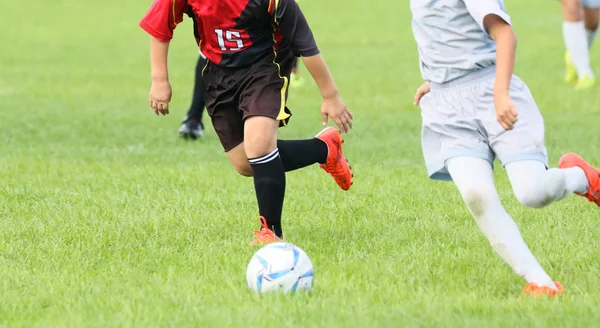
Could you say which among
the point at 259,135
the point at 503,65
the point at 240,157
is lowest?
the point at 240,157

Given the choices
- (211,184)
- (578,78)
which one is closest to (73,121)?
(211,184)

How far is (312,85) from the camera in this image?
14.9m

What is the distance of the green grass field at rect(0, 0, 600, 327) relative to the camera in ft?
13.4

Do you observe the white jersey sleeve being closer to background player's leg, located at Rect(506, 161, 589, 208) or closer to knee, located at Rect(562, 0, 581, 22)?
background player's leg, located at Rect(506, 161, 589, 208)

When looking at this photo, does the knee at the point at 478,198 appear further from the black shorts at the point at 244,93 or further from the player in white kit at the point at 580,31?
the player in white kit at the point at 580,31

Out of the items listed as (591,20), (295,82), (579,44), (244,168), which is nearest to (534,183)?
(244,168)

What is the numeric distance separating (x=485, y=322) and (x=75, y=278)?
179 centimetres

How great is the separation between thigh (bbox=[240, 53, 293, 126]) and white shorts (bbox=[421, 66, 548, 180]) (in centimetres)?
92

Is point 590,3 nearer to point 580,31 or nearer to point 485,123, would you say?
point 580,31

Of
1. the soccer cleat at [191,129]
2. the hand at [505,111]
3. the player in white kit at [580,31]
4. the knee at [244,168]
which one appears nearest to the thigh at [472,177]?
the hand at [505,111]

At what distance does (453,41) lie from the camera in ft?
15.1

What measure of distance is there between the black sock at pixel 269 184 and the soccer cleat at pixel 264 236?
0.02 meters

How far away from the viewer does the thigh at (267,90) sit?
17.4ft

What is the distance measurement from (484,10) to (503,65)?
251 millimetres
